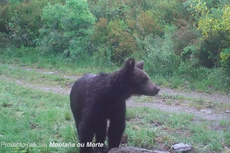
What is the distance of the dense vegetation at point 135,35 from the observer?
11352 mm

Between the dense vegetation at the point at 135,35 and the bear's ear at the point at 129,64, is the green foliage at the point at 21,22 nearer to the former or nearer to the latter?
the dense vegetation at the point at 135,35

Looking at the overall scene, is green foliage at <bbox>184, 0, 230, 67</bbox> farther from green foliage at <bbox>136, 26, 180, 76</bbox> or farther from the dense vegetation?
green foliage at <bbox>136, 26, 180, 76</bbox>

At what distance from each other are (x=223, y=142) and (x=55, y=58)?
33.4 ft

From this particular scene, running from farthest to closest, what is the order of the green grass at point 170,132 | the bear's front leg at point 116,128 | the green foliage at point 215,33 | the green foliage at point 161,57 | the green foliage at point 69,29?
1. the green foliage at point 69,29
2. the green foliage at point 161,57
3. the green foliage at point 215,33
4. the green grass at point 170,132
5. the bear's front leg at point 116,128


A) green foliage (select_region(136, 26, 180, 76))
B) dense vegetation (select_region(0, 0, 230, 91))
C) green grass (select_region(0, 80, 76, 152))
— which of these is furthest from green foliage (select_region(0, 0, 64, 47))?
green grass (select_region(0, 80, 76, 152))

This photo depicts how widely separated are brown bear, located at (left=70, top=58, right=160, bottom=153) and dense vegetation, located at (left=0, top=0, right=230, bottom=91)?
5935 mm

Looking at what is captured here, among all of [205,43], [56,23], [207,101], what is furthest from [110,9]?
[207,101]

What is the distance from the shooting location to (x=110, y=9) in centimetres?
1778

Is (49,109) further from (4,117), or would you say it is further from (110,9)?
(110,9)

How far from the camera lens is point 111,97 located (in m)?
5.25

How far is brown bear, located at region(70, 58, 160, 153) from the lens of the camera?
17.2 ft

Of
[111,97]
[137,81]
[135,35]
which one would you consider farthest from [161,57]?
[111,97]

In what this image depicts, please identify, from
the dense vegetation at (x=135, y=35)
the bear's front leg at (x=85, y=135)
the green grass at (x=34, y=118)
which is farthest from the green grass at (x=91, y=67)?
the bear's front leg at (x=85, y=135)

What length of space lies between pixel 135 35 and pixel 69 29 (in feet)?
9.75
